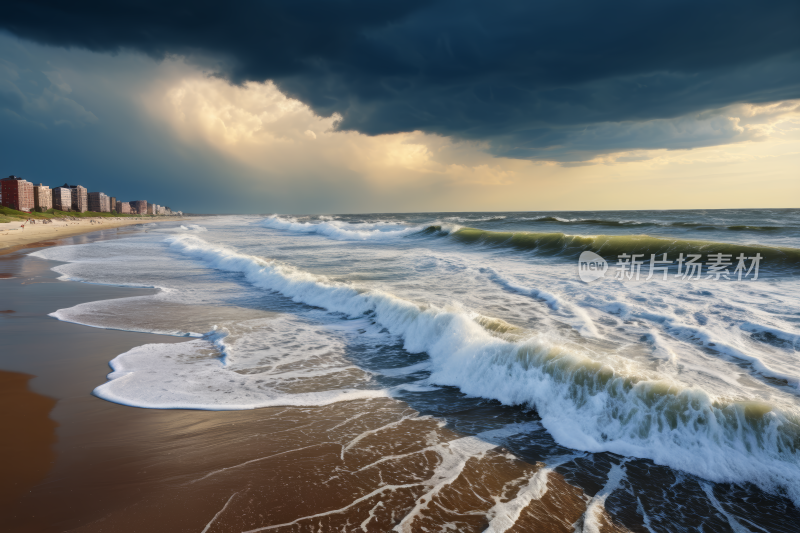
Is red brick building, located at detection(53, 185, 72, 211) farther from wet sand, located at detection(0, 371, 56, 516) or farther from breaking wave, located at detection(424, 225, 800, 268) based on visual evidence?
wet sand, located at detection(0, 371, 56, 516)

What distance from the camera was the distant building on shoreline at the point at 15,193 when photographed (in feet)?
293

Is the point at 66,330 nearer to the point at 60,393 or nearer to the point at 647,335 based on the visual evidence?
the point at 60,393

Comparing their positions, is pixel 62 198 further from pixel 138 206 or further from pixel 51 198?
pixel 138 206

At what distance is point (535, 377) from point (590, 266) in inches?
493

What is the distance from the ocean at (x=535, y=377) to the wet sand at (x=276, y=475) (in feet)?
0.13

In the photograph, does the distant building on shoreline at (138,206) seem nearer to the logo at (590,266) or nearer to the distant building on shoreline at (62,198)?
the distant building on shoreline at (62,198)

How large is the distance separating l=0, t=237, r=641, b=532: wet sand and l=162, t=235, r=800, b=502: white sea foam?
107 centimetres

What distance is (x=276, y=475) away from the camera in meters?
3.51

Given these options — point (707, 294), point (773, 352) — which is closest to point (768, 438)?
point (773, 352)

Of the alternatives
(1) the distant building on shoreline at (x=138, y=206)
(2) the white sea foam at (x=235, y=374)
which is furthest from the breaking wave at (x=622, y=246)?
(1) the distant building on shoreline at (x=138, y=206)

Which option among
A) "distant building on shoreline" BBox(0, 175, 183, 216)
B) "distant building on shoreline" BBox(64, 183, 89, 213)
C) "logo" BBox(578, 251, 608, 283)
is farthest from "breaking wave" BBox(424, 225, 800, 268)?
"distant building on shoreline" BBox(64, 183, 89, 213)

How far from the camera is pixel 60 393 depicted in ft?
16.5

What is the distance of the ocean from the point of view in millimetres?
3398

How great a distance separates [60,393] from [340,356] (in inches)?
144
